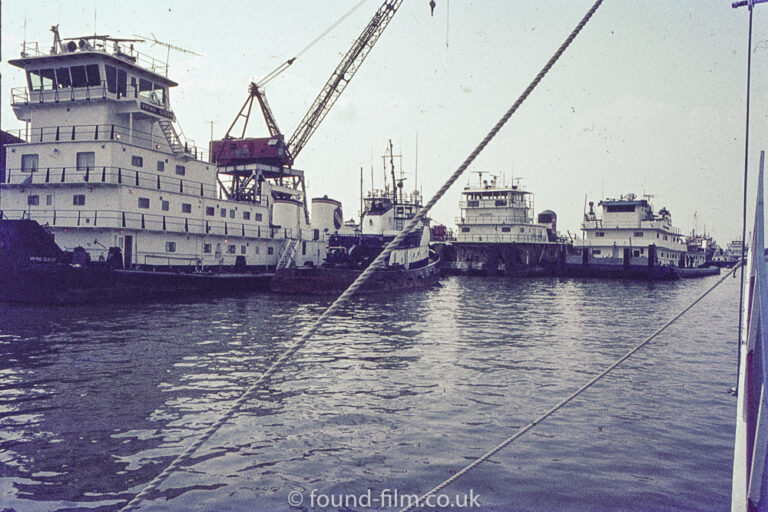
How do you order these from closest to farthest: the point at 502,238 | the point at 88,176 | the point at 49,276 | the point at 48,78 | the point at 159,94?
1. the point at 49,276
2. the point at 88,176
3. the point at 48,78
4. the point at 159,94
5. the point at 502,238

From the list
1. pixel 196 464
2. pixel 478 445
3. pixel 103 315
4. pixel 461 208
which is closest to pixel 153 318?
pixel 103 315

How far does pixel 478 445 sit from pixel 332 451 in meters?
2.01

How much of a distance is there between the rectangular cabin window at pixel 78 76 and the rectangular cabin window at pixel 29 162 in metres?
4.40

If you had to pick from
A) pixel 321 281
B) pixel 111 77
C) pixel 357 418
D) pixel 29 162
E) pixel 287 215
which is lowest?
pixel 357 418

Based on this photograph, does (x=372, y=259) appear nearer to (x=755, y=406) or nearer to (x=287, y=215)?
(x=287, y=215)

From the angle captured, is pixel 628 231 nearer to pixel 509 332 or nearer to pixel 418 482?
pixel 509 332

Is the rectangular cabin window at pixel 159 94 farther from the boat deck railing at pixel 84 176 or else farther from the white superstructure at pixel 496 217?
the white superstructure at pixel 496 217

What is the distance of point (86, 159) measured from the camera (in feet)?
94.3

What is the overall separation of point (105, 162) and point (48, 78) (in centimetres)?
647

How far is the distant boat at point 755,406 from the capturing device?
2.79 m

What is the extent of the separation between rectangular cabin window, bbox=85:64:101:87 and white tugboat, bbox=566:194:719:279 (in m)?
46.9

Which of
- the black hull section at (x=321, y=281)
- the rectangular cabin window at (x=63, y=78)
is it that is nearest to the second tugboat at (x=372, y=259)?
the black hull section at (x=321, y=281)

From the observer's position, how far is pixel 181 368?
1205cm

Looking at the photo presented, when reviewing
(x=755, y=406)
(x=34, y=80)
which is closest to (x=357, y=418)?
(x=755, y=406)
